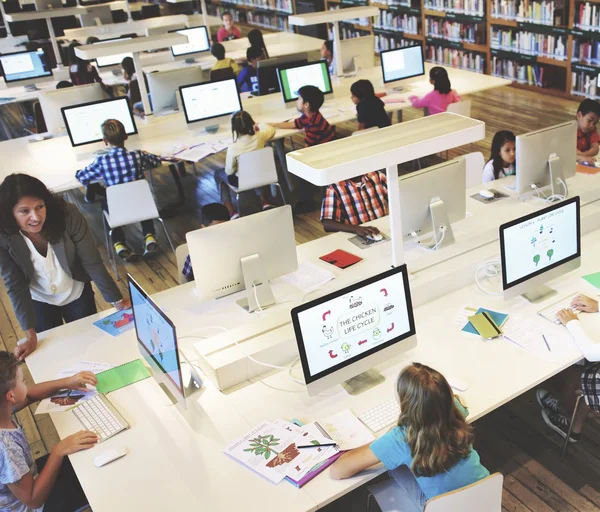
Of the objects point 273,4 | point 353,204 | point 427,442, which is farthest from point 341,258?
point 273,4

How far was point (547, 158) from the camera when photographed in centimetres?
383

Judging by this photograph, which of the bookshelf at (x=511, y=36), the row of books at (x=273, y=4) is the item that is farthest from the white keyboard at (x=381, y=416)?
the row of books at (x=273, y=4)

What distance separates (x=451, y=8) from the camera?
924 cm

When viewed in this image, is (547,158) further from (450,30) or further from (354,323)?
(450,30)

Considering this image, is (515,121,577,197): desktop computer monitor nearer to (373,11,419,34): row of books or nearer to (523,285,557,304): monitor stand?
(523,285,557,304): monitor stand

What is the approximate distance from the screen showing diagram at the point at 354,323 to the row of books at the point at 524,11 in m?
6.51

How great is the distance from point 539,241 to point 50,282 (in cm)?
221

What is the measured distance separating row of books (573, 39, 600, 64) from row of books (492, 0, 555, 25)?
16.9 inches

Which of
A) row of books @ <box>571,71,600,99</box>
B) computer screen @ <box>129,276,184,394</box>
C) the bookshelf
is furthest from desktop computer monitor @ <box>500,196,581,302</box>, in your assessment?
row of books @ <box>571,71,600,99</box>

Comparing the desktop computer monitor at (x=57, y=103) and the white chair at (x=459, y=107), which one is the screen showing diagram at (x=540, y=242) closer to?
the white chair at (x=459, y=107)

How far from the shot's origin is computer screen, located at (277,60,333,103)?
6.21m

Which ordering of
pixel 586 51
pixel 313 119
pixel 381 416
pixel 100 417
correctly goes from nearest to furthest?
1. pixel 381 416
2. pixel 100 417
3. pixel 313 119
4. pixel 586 51

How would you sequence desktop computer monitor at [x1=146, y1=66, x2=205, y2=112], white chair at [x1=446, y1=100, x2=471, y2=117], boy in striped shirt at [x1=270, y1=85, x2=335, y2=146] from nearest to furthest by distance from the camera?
boy in striped shirt at [x1=270, y1=85, x2=335, y2=146], white chair at [x1=446, y1=100, x2=471, y2=117], desktop computer monitor at [x1=146, y1=66, x2=205, y2=112]

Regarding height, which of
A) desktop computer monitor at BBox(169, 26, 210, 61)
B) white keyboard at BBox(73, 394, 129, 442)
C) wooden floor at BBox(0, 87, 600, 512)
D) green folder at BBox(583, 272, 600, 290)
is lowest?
wooden floor at BBox(0, 87, 600, 512)
